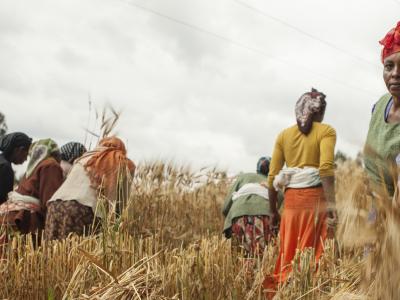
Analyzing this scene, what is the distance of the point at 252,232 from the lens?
4891 millimetres

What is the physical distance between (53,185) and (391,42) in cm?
289

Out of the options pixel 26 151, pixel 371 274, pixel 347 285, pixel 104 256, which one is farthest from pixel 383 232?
pixel 26 151

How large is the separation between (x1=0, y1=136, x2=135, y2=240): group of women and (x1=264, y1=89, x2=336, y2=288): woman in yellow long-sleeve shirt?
3.47 ft

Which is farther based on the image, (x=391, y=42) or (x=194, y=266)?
(x=194, y=266)

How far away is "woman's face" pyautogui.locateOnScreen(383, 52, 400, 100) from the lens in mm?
2250

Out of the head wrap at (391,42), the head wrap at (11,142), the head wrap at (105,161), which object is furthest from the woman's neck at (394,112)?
the head wrap at (11,142)

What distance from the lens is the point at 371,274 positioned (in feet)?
5.87

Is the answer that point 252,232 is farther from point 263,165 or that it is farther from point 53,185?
point 53,185

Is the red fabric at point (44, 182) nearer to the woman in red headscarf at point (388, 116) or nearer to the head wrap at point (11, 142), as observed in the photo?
the head wrap at point (11, 142)

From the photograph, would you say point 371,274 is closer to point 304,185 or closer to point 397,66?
point 397,66

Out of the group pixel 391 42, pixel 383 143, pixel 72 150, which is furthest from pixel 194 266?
pixel 72 150

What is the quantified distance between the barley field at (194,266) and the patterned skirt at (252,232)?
0.76 feet

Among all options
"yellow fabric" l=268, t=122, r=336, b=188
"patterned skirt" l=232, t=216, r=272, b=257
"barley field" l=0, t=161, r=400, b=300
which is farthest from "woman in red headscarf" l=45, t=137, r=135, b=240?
"patterned skirt" l=232, t=216, r=272, b=257

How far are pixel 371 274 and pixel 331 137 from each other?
2210 millimetres
